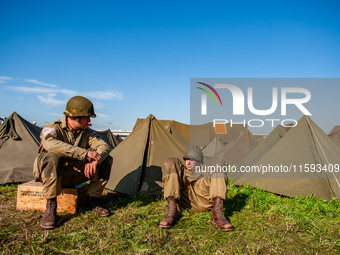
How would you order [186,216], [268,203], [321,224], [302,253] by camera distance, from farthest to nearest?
1. [268,203]
2. [186,216]
3. [321,224]
4. [302,253]

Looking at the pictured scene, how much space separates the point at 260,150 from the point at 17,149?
573 centimetres

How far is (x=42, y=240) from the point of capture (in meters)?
2.26

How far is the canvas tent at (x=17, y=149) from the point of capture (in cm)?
495

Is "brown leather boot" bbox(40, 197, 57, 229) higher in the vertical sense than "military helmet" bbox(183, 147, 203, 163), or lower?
lower

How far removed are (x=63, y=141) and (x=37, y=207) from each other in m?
0.98

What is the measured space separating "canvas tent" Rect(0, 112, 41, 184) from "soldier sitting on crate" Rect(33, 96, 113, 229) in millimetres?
2344

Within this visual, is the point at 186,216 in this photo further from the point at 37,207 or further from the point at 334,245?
the point at 37,207

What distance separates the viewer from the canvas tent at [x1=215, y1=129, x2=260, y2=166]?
295 inches

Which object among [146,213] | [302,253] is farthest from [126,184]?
[302,253]

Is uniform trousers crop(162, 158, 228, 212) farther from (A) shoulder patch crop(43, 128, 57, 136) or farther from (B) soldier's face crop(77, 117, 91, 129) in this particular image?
(A) shoulder patch crop(43, 128, 57, 136)

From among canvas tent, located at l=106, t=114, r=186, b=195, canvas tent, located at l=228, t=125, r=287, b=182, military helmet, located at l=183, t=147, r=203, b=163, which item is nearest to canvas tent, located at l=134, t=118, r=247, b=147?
canvas tent, located at l=228, t=125, r=287, b=182

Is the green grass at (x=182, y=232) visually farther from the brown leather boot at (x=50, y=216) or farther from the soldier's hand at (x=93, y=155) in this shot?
the soldier's hand at (x=93, y=155)

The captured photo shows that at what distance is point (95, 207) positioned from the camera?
10.4ft

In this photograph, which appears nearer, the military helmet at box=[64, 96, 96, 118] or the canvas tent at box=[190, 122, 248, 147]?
the military helmet at box=[64, 96, 96, 118]
